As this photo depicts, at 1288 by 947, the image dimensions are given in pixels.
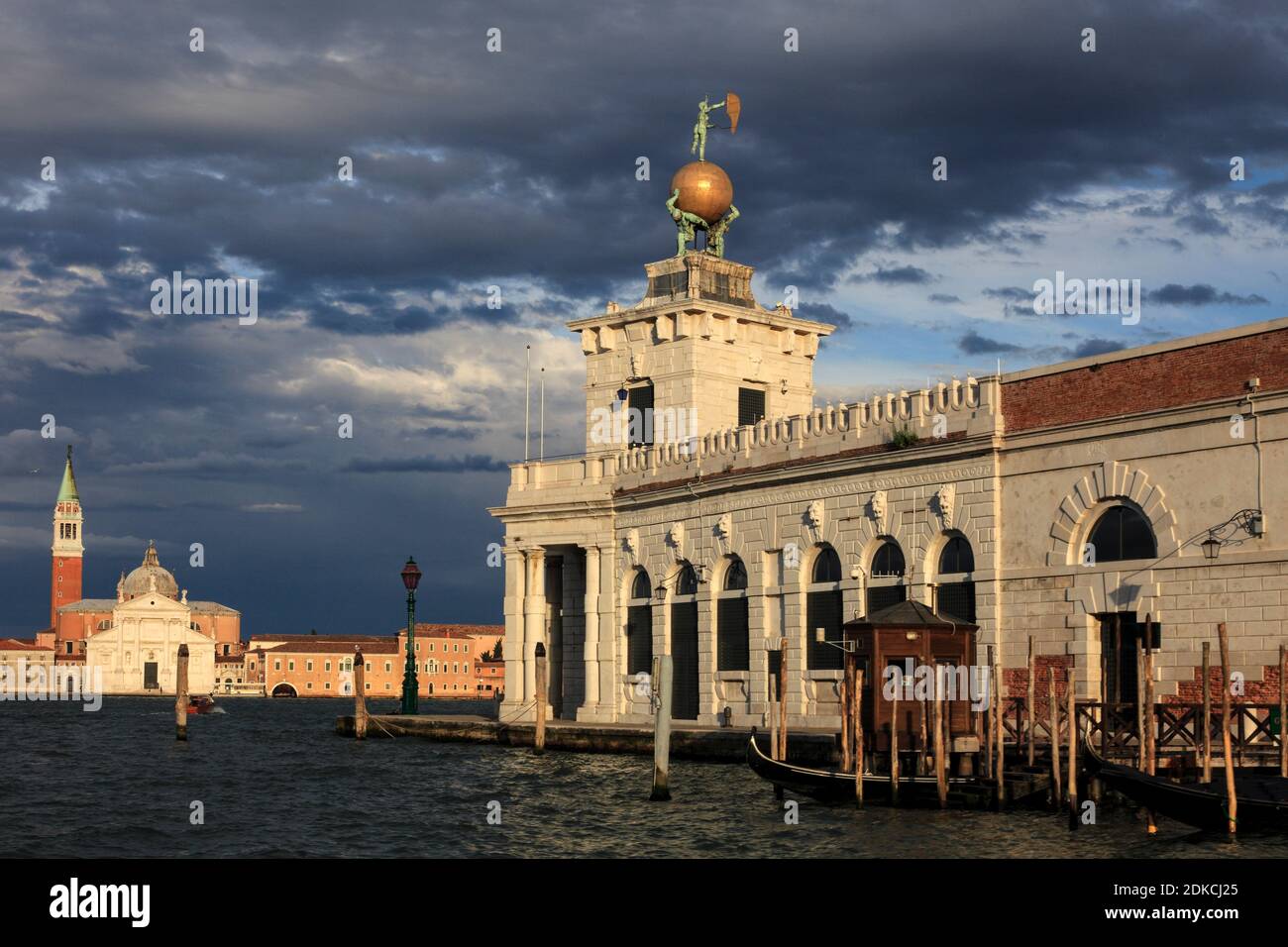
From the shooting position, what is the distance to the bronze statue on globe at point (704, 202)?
57.1 m

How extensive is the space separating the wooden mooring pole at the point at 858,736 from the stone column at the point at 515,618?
24.5 meters

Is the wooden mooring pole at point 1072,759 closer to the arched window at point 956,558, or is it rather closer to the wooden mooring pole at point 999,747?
the wooden mooring pole at point 999,747

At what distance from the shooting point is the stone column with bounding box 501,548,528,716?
56.3 metres

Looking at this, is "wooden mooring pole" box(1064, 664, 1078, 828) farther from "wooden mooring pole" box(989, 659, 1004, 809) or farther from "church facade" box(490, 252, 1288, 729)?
"church facade" box(490, 252, 1288, 729)

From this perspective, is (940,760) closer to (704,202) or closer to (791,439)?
(791,439)

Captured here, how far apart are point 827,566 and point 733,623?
462 cm

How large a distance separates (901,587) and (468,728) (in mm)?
18786

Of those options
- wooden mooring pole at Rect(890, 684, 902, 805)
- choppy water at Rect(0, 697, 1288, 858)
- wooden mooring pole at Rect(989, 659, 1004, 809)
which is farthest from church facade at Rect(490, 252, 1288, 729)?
choppy water at Rect(0, 697, 1288, 858)

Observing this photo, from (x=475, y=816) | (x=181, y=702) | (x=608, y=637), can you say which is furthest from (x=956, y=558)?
(x=181, y=702)

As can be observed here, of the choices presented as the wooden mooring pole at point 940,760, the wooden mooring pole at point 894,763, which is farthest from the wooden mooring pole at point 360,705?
the wooden mooring pole at point 940,760

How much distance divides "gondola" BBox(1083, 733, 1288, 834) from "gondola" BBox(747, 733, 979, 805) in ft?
13.3

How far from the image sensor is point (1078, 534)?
3684 cm
